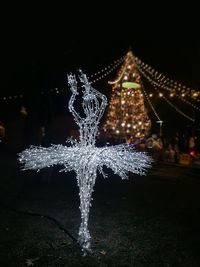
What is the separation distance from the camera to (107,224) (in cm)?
644

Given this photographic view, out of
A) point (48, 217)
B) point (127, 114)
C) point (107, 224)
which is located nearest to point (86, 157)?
point (107, 224)

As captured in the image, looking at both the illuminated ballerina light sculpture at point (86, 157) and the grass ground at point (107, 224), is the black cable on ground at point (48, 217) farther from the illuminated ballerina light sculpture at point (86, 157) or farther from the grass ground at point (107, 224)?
the illuminated ballerina light sculpture at point (86, 157)

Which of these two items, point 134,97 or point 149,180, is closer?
point 149,180

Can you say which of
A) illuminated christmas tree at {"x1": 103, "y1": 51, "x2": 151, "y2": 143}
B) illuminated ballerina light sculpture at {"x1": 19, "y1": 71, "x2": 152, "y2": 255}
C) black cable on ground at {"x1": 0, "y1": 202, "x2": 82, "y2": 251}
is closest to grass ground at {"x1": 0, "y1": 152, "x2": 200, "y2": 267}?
black cable on ground at {"x1": 0, "y1": 202, "x2": 82, "y2": 251}

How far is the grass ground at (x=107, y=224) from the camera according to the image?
4770 millimetres

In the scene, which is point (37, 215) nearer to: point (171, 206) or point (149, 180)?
point (171, 206)

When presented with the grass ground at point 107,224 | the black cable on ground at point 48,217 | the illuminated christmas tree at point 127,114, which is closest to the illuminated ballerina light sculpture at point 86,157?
the black cable on ground at point 48,217

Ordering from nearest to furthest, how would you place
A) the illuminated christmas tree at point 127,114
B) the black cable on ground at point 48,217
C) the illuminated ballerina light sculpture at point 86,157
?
the illuminated ballerina light sculpture at point 86,157 < the black cable on ground at point 48,217 < the illuminated christmas tree at point 127,114

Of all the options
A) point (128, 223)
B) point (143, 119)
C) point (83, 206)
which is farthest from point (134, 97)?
point (83, 206)

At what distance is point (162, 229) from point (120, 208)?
173cm

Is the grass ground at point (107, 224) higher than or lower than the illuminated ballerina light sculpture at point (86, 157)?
lower

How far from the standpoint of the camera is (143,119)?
17141 millimetres

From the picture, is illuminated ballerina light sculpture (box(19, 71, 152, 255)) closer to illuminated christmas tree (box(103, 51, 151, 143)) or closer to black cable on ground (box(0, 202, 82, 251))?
black cable on ground (box(0, 202, 82, 251))

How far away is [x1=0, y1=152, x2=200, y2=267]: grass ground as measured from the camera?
477 centimetres
